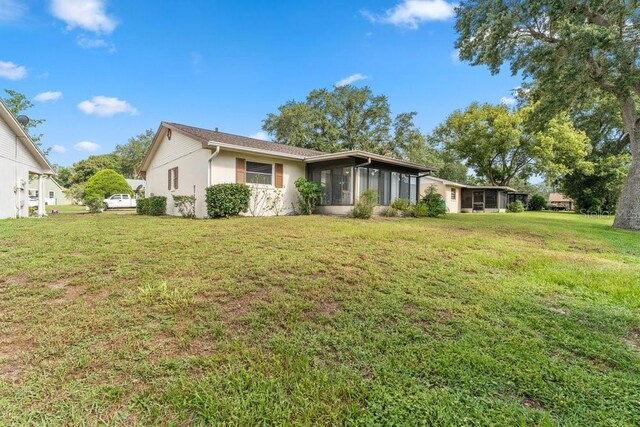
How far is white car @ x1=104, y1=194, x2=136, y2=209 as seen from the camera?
2684cm

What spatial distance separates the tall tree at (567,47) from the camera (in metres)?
9.84

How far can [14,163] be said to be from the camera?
13.2 m

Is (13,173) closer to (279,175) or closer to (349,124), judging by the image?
(279,175)

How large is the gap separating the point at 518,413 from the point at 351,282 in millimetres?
2366

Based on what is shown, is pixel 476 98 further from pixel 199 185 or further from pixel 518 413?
pixel 518 413

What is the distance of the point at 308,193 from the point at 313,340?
1040 cm

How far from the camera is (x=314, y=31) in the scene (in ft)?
42.1

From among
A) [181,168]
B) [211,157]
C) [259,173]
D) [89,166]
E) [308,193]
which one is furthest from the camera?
[89,166]

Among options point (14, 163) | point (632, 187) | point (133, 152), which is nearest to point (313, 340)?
point (632, 187)

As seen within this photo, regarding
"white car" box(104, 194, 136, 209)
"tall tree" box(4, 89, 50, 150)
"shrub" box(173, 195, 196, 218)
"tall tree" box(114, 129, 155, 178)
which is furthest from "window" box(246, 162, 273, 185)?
"tall tree" box(114, 129, 155, 178)

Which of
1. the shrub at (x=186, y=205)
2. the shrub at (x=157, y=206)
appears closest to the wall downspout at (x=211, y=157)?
the shrub at (x=186, y=205)

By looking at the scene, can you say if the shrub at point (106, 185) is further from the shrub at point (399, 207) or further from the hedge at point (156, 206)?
the shrub at point (399, 207)

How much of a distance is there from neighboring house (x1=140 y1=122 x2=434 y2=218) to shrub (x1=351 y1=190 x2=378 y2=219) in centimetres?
61

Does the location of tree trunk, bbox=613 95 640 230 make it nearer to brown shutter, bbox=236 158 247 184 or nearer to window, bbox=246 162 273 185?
window, bbox=246 162 273 185
